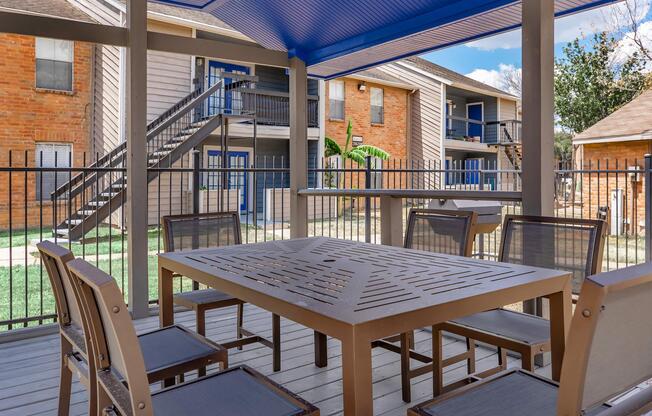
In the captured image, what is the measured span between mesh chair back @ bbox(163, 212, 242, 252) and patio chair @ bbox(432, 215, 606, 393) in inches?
66.4

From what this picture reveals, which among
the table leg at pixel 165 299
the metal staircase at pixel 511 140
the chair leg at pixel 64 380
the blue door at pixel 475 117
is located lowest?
the chair leg at pixel 64 380

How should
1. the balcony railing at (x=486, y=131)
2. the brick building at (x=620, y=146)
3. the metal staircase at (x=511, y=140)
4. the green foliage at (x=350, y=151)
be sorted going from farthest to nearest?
the metal staircase at (x=511, y=140) → the balcony railing at (x=486, y=131) → the green foliage at (x=350, y=151) → the brick building at (x=620, y=146)

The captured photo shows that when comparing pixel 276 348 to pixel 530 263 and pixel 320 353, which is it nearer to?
pixel 320 353

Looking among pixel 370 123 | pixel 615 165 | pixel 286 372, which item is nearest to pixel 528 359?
pixel 286 372

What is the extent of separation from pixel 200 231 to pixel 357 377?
91.1 inches

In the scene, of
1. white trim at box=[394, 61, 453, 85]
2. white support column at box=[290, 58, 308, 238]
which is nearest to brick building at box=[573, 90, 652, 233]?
white trim at box=[394, 61, 453, 85]

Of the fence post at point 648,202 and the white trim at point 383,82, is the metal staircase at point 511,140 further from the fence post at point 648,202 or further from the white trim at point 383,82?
the fence post at point 648,202

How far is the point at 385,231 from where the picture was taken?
13.3 feet

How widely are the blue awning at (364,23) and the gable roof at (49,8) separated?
7089 millimetres

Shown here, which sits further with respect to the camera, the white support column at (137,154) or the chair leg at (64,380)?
the white support column at (137,154)

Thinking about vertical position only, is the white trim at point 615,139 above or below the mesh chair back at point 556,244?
above

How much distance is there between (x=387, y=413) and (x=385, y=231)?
172cm

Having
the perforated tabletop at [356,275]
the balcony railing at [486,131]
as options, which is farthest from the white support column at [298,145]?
the balcony railing at [486,131]

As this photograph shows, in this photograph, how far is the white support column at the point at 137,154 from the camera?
4.06 meters
